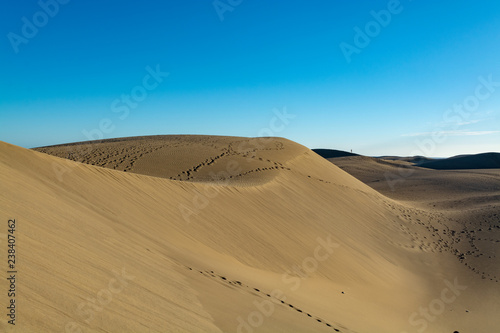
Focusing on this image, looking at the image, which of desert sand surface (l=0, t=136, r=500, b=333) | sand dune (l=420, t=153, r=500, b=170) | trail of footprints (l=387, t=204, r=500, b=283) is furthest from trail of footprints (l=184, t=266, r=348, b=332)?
sand dune (l=420, t=153, r=500, b=170)

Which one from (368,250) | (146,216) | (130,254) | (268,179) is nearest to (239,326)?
(130,254)

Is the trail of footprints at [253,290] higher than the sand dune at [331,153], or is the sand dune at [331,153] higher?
the sand dune at [331,153]

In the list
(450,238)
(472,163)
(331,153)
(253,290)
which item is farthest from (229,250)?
(331,153)

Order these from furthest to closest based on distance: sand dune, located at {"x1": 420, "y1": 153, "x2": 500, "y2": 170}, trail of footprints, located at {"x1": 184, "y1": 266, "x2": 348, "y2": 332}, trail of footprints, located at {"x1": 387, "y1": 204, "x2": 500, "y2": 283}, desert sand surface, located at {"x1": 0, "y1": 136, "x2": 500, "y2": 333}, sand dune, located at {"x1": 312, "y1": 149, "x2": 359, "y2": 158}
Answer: sand dune, located at {"x1": 312, "y1": 149, "x2": 359, "y2": 158} < sand dune, located at {"x1": 420, "y1": 153, "x2": 500, "y2": 170} < trail of footprints, located at {"x1": 387, "y1": 204, "x2": 500, "y2": 283} < trail of footprints, located at {"x1": 184, "y1": 266, "x2": 348, "y2": 332} < desert sand surface, located at {"x1": 0, "y1": 136, "x2": 500, "y2": 333}

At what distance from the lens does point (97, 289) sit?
382 cm

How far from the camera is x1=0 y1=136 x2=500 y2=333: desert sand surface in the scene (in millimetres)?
3893

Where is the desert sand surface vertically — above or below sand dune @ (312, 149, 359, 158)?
below

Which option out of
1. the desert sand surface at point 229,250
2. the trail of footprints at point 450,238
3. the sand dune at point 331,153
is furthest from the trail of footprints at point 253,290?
the sand dune at point 331,153

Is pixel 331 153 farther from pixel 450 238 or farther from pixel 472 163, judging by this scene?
pixel 450 238

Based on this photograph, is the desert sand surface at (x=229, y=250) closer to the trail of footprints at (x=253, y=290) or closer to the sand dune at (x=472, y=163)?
the trail of footprints at (x=253, y=290)

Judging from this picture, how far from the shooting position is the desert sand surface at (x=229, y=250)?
3.89 metres

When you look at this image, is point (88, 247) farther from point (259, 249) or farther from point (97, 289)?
point (259, 249)

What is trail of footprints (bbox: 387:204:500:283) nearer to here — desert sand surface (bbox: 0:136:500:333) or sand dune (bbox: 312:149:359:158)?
desert sand surface (bbox: 0:136:500:333)

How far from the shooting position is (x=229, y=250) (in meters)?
8.23
